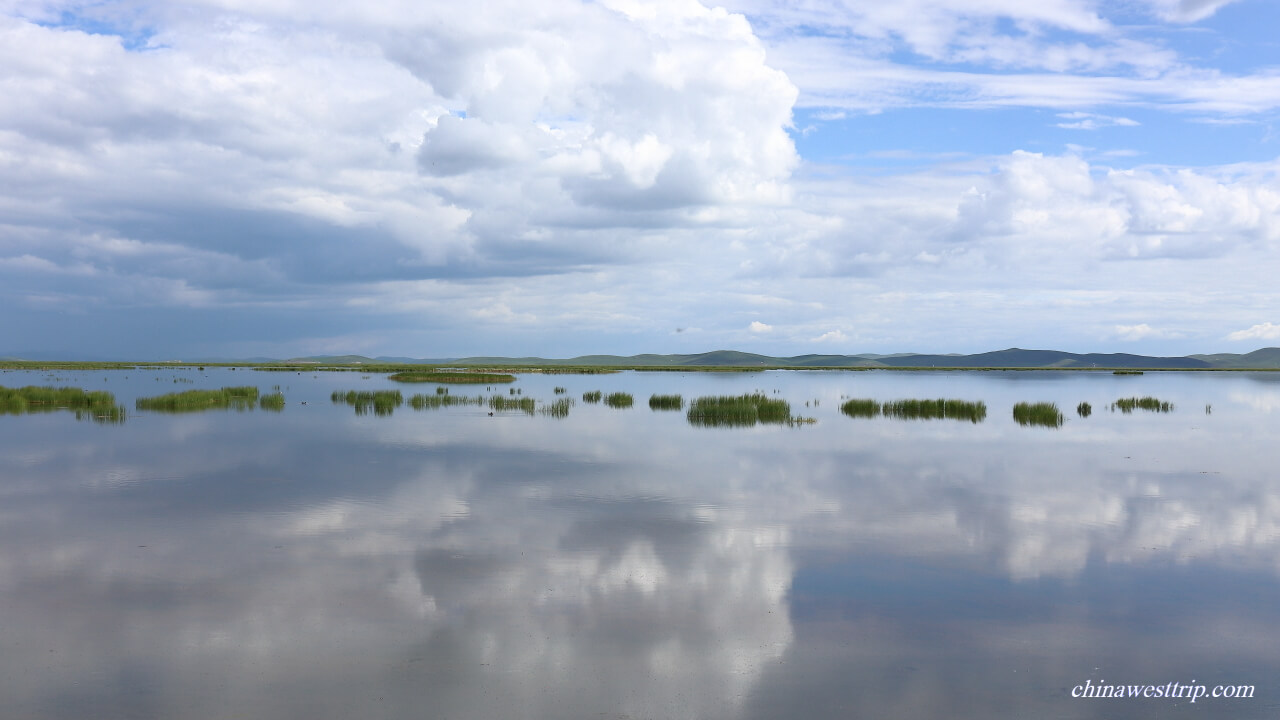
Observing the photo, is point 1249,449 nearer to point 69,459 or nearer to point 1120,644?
point 1120,644

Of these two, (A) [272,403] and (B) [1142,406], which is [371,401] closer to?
(A) [272,403]

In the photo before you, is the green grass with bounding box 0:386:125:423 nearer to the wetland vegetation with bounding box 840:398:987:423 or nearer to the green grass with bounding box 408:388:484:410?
the green grass with bounding box 408:388:484:410

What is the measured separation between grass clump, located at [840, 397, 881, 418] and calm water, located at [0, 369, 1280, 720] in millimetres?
17349

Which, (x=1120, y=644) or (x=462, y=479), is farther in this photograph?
(x=462, y=479)

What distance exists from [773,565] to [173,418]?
33.3m

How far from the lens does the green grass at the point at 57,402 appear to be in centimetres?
3794

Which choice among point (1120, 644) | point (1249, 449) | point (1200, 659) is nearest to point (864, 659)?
point (1120, 644)

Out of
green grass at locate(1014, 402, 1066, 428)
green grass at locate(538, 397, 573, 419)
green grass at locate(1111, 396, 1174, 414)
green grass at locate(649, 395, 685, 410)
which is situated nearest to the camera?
green grass at locate(1014, 402, 1066, 428)

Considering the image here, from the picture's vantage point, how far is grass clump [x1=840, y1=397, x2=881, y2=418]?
4191 centimetres

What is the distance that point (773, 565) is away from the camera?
41.5 feet

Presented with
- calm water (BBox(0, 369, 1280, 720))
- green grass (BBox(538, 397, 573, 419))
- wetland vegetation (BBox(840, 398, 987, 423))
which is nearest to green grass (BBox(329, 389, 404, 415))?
green grass (BBox(538, 397, 573, 419))

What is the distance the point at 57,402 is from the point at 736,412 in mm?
36281

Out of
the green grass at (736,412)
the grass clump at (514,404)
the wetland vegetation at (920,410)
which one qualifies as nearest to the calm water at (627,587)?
the green grass at (736,412)

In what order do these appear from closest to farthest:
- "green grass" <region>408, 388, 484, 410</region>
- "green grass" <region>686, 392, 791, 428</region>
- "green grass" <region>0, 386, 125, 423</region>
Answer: "green grass" <region>686, 392, 791, 428</region>
"green grass" <region>0, 386, 125, 423</region>
"green grass" <region>408, 388, 484, 410</region>
